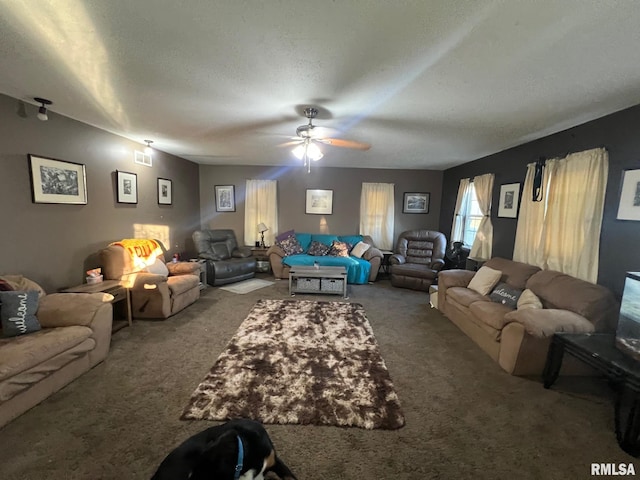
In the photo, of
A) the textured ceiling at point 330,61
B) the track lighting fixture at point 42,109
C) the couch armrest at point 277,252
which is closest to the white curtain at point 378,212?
the couch armrest at point 277,252

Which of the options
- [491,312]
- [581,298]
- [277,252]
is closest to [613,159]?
[581,298]

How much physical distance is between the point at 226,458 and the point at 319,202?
553 cm

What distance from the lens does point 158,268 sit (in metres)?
3.82

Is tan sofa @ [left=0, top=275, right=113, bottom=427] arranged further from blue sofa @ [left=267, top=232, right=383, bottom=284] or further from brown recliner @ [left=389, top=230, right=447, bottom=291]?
brown recliner @ [left=389, top=230, right=447, bottom=291]

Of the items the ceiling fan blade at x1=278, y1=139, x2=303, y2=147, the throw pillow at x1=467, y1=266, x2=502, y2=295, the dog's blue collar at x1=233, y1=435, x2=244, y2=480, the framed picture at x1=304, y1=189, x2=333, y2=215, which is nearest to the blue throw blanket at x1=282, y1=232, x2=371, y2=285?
the framed picture at x1=304, y1=189, x2=333, y2=215

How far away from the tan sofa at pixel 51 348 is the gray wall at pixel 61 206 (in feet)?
1.47

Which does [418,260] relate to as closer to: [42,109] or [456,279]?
[456,279]

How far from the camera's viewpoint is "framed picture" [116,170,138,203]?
12.3 ft

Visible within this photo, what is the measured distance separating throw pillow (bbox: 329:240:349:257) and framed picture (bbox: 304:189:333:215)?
0.95 m

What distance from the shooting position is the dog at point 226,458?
3.56 ft

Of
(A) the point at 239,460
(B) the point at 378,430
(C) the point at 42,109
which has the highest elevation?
(C) the point at 42,109

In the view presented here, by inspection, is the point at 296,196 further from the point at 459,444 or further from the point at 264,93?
the point at 459,444

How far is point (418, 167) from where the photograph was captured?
5.90 meters

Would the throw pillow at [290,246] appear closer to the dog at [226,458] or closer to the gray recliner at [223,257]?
the gray recliner at [223,257]
